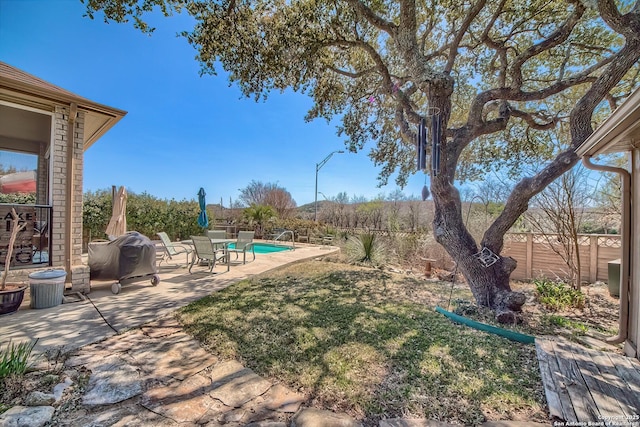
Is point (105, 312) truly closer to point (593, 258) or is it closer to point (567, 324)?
point (567, 324)

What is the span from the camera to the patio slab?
322cm

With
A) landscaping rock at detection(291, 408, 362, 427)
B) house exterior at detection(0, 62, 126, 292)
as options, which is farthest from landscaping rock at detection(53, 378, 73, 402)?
house exterior at detection(0, 62, 126, 292)

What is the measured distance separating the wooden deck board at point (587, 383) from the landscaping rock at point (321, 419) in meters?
1.45

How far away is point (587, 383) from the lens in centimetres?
229

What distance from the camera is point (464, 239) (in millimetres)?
4914

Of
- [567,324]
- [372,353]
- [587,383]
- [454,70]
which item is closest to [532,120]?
[454,70]

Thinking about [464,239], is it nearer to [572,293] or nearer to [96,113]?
[572,293]

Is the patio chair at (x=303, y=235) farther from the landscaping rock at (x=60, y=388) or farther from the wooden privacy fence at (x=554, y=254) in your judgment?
the landscaping rock at (x=60, y=388)

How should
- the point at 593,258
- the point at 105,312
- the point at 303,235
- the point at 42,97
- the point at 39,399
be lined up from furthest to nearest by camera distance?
the point at 303,235 → the point at 593,258 → the point at 42,97 → the point at 105,312 → the point at 39,399

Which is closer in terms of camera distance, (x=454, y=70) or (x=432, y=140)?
(x=432, y=140)

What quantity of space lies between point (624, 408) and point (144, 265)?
676 cm

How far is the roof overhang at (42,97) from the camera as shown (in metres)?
4.29

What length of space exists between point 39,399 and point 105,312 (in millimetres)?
2285

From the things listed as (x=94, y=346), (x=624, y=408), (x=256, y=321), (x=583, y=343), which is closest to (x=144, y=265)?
(x=94, y=346)
